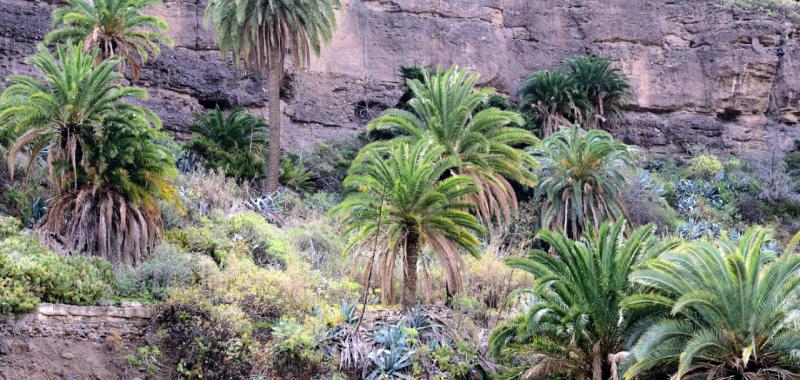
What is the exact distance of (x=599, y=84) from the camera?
36938 mm

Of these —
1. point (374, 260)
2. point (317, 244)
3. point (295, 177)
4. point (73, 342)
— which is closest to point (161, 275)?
point (73, 342)

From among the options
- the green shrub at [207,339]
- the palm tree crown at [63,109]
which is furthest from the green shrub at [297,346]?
the palm tree crown at [63,109]

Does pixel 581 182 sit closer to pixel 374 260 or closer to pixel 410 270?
pixel 410 270

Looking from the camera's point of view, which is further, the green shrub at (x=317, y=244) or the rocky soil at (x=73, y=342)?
the green shrub at (x=317, y=244)

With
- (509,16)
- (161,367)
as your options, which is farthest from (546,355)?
(509,16)

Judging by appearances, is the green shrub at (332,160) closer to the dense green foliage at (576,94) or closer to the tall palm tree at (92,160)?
the dense green foliage at (576,94)

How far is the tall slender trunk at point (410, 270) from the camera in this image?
2042cm

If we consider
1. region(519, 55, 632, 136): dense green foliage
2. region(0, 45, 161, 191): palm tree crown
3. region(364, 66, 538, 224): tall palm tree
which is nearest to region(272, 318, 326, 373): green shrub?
region(0, 45, 161, 191): palm tree crown

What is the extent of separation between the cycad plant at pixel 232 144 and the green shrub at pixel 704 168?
56.8ft

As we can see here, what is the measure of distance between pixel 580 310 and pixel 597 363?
99 cm

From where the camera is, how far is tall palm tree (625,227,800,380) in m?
15.8

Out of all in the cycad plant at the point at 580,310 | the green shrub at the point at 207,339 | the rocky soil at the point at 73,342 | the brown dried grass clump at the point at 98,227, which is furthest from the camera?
the brown dried grass clump at the point at 98,227

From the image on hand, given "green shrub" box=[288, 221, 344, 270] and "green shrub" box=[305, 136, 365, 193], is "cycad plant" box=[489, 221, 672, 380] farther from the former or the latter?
"green shrub" box=[305, 136, 365, 193]

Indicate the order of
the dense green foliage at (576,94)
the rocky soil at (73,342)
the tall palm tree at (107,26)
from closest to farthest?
the rocky soil at (73,342)
the tall palm tree at (107,26)
the dense green foliage at (576,94)
